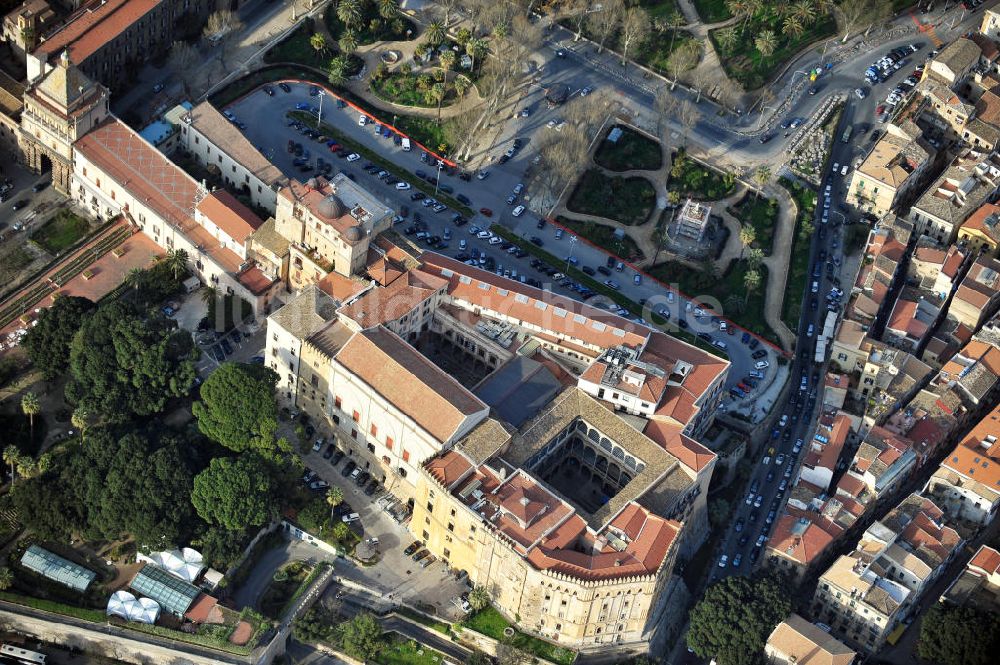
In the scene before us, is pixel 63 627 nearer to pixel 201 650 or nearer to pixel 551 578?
pixel 201 650

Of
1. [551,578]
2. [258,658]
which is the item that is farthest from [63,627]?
[551,578]

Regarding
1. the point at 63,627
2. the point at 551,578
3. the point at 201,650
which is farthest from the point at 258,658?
the point at 551,578

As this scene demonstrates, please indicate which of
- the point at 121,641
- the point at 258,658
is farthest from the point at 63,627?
the point at 258,658

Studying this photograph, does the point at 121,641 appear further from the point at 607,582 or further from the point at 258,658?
the point at 607,582

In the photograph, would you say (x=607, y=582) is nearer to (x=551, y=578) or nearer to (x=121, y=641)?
(x=551, y=578)

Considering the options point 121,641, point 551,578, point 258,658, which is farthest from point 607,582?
point 121,641

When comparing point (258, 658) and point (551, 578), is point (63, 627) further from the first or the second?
point (551, 578)
